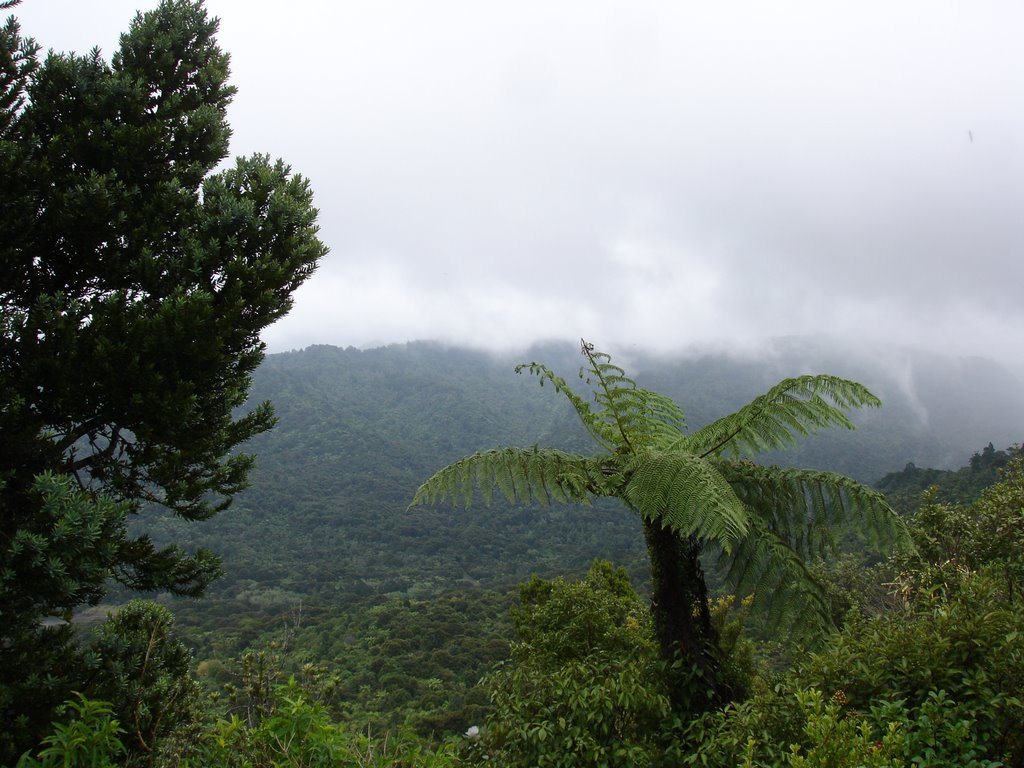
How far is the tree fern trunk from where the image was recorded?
13.1 ft

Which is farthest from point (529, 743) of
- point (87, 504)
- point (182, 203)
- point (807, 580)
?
point (182, 203)

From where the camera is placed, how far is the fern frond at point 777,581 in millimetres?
3832

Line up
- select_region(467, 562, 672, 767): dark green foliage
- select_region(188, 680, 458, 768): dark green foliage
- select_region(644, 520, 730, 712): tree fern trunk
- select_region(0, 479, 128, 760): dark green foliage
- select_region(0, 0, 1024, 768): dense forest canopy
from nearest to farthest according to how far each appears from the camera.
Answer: select_region(188, 680, 458, 768): dark green foliage → select_region(0, 0, 1024, 768): dense forest canopy → select_region(0, 479, 128, 760): dark green foliage → select_region(467, 562, 672, 767): dark green foliage → select_region(644, 520, 730, 712): tree fern trunk

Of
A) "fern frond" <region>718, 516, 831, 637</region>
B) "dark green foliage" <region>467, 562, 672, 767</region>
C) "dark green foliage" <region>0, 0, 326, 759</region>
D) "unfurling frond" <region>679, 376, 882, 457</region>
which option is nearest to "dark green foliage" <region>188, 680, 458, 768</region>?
"dark green foliage" <region>467, 562, 672, 767</region>

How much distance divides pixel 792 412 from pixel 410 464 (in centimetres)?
10977

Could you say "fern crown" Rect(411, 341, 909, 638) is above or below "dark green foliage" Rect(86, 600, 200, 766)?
above

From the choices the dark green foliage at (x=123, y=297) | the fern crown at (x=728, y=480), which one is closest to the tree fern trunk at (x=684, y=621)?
the fern crown at (x=728, y=480)

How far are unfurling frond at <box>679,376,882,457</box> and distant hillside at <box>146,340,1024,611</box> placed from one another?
40.4 m

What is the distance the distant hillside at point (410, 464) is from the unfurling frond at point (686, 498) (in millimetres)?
41234

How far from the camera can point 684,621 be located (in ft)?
13.9

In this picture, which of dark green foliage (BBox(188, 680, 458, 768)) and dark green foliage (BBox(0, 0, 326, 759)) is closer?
dark green foliage (BBox(188, 680, 458, 768))

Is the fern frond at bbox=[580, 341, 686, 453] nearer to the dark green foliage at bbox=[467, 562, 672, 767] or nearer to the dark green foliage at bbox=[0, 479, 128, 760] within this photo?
the dark green foliage at bbox=[467, 562, 672, 767]

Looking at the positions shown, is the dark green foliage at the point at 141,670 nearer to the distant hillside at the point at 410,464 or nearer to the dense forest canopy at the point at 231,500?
the dense forest canopy at the point at 231,500

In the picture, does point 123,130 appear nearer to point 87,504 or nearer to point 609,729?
point 87,504
